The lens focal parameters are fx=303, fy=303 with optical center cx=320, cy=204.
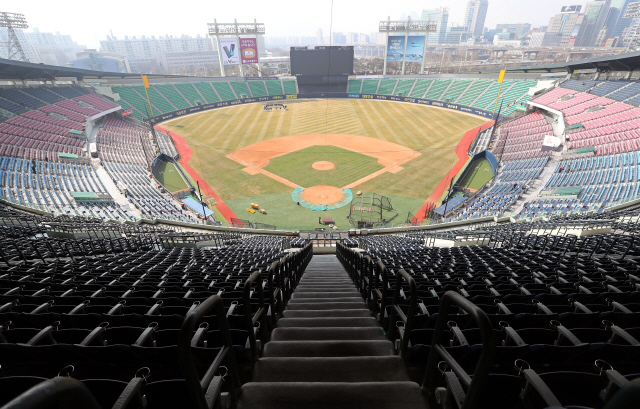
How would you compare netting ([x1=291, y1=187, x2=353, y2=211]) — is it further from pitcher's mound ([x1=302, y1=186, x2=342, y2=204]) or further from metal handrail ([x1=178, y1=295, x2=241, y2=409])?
metal handrail ([x1=178, y1=295, x2=241, y2=409])

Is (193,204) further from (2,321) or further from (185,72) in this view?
(185,72)

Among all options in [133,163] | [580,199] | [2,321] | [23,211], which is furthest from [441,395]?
[133,163]

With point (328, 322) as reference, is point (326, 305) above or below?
below

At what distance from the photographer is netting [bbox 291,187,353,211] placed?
30461 mm

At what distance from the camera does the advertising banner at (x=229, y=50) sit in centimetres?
8175

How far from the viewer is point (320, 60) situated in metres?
78.5

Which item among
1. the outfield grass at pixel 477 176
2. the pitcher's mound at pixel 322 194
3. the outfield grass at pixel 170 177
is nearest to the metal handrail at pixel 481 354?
the pitcher's mound at pixel 322 194

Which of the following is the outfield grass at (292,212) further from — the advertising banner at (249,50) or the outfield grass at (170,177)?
the advertising banner at (249,50)

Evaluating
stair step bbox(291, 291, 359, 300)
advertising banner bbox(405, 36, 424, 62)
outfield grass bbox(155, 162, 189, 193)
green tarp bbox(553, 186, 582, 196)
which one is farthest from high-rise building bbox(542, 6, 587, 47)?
stair step bbox(291, 291, 359, 300)

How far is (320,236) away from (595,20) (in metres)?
250

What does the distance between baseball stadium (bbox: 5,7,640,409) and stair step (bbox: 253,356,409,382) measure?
0.08 feet

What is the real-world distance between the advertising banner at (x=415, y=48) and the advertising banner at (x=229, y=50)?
47.1 m

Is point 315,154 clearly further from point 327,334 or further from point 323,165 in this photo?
point 327,334

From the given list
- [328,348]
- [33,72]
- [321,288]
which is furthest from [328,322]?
[33,72]
